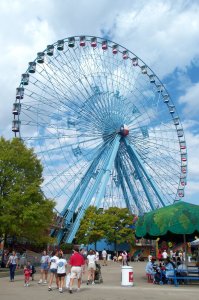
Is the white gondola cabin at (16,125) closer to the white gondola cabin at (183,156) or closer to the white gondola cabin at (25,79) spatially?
the white gondola cabin at (25,79)

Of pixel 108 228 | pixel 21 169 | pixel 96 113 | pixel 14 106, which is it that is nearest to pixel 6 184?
pixel 21 169

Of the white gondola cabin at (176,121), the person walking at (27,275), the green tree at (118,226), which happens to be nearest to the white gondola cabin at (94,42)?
the white gondola cabin at (176,121)

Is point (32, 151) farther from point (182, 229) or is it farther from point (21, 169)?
point (182, 229)

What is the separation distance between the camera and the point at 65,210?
1823 inches

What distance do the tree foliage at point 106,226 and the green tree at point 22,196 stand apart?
58.7 feet

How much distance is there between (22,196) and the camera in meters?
28.1

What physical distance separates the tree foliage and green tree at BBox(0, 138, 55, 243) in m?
17.9

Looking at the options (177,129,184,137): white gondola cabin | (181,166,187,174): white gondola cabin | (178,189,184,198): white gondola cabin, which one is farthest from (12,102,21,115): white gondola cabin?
(178,189,184,198): white gondola cabin

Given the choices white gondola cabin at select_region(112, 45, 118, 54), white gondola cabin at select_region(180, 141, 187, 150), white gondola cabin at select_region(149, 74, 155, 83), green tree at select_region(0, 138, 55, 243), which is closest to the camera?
green tree at select_region(0, 138, 55, 243)

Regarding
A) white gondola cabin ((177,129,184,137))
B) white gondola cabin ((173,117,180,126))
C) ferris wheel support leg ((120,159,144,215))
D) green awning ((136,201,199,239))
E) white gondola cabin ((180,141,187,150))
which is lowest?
green awning ((136,201,199,239))

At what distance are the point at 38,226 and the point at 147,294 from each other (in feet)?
55.9

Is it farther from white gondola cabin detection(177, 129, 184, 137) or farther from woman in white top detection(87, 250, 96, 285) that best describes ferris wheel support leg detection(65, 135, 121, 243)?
woman in white top detection(87, 250, 96, 285)

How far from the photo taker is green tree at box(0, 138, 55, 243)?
2761 centimetres

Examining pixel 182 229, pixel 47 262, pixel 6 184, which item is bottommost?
pixel 47 262
